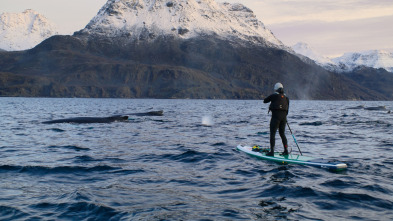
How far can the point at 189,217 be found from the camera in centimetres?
975

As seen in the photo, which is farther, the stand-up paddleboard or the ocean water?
the stand-up paddleboard

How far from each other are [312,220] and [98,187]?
22.0 feet

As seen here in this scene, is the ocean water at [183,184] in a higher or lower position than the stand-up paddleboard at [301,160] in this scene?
lower

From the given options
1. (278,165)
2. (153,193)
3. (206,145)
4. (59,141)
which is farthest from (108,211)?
(59,141)

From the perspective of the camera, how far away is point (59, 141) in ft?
79.7

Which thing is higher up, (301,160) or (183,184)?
(301,160)

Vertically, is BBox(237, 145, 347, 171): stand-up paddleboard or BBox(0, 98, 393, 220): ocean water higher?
BBox(237, 145, 347, 171): stand-up paddleboard

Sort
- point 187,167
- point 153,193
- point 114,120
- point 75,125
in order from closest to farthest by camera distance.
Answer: point 153,193 → point 187,167 → point 75,125 → point 114,120

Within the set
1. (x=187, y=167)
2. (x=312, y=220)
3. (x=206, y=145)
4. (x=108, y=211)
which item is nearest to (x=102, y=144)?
(x=206, y=145)

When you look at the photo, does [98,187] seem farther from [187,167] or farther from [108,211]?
[187,167]

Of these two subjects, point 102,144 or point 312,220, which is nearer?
point 312,220

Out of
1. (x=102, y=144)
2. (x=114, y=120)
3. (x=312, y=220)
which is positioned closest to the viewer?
(x=312, y=220)

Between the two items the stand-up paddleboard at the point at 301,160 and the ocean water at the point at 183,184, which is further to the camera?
the stand-up paddleboard at the point at 301,160

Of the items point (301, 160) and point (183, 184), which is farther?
point (301, 160)
